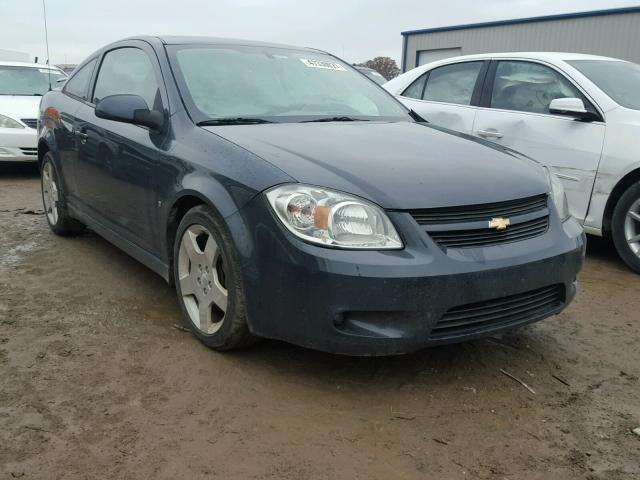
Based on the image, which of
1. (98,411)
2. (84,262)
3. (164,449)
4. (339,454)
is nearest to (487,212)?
(339,454)

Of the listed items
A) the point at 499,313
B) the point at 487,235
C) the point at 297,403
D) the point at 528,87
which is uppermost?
the point at 528,87

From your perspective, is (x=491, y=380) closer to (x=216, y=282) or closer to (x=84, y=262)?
(x=216, y=282)

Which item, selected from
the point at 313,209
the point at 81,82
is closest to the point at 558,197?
the point at 313,209

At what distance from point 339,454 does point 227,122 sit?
173 cm

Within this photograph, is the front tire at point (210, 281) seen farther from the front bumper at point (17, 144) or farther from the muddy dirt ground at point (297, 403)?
the front bumper at point (17, 144)

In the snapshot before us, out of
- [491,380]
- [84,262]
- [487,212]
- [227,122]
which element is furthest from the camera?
[84,262]

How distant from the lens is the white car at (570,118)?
14.8 feet

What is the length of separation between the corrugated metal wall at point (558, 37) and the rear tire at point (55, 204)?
52.8ft

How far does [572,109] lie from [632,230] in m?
0.97

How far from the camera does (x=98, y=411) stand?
250 centimetres

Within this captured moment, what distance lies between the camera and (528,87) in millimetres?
5262

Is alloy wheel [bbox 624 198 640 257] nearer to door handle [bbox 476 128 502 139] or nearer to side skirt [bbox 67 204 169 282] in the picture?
door handle [bbox 476 128 502 139]

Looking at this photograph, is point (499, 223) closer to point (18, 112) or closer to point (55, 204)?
point (55, 204)

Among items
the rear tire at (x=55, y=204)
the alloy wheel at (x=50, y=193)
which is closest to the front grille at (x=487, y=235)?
the rear tire at (x=55, y=204)
